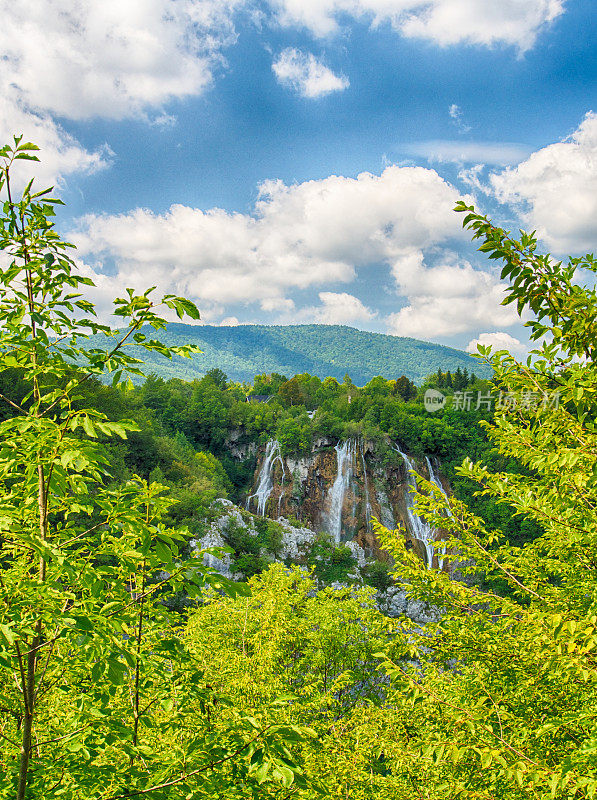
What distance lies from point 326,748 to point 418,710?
2.74 metres

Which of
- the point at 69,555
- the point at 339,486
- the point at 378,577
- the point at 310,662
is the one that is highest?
the point at 69,555

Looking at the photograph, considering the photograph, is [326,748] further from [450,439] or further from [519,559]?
[450,439]

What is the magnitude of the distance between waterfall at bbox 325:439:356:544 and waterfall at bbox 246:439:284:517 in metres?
6.10

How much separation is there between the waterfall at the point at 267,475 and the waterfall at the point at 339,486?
6.10 meters

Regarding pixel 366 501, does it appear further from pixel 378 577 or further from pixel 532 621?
pixel 532 621

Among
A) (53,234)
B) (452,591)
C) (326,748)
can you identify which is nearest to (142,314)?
(53,234)

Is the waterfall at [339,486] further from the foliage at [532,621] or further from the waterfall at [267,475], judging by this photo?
the foliage at [532,621]

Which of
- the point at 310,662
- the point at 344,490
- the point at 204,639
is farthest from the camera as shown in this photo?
the point at 344,490

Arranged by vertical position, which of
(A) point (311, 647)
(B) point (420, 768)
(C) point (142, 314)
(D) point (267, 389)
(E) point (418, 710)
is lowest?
(A) point (311, 647)

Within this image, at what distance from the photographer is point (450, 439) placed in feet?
144

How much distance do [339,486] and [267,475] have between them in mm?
8051

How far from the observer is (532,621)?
3.06 m

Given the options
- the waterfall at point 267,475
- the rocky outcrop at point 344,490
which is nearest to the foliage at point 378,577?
the rocky outcrop at point 344,490

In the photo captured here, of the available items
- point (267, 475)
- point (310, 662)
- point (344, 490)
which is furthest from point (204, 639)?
point (267, 475)
